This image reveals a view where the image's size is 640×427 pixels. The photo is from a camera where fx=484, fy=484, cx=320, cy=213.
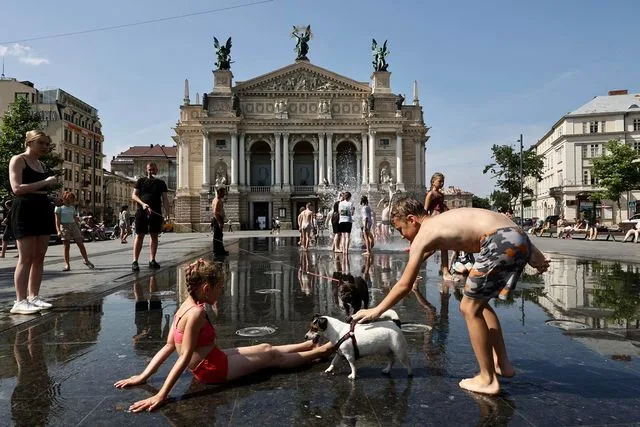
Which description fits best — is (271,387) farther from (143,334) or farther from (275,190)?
(275,190)

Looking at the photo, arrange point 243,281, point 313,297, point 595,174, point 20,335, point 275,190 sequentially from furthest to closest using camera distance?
point 275,190, point 595,174, point 243,281, point 313,297, point 20,335

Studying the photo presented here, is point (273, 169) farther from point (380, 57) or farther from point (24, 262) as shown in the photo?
point (24, 262)

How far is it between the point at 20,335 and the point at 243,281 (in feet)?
13.8

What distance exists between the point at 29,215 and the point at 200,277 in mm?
3633

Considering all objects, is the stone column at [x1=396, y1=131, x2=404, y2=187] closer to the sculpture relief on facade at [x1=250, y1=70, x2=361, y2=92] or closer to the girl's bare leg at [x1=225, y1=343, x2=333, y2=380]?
the sculpture relief on facade at [x1=250, y1=70, x2=361, y2=92]

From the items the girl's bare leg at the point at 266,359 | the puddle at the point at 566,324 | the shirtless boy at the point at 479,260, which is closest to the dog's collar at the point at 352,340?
the shirtless boy at the point at 479,260

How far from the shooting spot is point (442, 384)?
3336 mm

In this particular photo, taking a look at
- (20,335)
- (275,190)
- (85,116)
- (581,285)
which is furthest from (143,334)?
(85,116)

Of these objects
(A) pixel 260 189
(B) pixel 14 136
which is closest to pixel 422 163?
(A) pixel 260 189

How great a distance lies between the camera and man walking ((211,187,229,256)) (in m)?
12.5

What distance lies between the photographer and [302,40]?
61438mm

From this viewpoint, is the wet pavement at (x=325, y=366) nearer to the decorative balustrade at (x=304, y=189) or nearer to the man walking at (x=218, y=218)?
the man walking at (x=218, y=218)

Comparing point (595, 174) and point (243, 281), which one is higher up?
point (595, 174)

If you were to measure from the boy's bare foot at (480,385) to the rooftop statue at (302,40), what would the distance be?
6045cm
